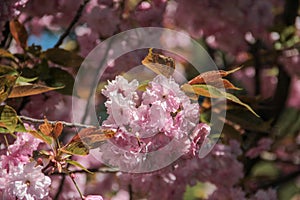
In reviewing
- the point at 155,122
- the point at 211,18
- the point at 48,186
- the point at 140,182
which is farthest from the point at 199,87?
the point at 211,18

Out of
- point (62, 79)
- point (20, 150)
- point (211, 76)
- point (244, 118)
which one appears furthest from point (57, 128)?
point (244, 118)

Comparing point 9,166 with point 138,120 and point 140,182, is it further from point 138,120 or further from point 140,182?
point 140,182

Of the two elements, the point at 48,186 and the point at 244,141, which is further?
the point at 244,141

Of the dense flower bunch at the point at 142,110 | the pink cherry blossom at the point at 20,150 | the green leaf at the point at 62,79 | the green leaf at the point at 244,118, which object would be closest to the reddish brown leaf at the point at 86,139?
the dense flower bunch at the point at 142,110

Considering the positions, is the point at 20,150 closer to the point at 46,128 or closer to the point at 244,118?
the point at 46,128

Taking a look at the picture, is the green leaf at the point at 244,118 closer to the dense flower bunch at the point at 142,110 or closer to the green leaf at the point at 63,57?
the dense flower bunch at the point at 142,110

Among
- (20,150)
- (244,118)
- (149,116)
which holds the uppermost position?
(149,116)
